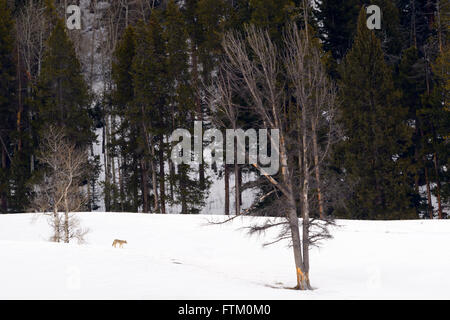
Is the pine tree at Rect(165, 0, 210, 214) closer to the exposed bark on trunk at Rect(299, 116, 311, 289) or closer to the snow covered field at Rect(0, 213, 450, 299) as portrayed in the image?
the snow covered field at Rect(0, 213, 450, 299)

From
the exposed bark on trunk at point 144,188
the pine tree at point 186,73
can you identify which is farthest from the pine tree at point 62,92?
the pine tree at point 186,73

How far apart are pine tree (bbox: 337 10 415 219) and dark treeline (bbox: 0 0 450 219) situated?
0.20 feet

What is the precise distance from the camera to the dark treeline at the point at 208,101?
25953mm

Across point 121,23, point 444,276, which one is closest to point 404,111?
point 444,276

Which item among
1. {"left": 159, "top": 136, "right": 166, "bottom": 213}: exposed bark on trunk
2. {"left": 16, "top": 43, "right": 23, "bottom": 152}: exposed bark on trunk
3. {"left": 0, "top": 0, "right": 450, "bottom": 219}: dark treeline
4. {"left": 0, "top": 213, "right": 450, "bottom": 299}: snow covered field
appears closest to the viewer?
{"left": 0, "top": 213, "right": 450, "bottom": 299}: snow covered field

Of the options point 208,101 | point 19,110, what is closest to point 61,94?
point 19,110

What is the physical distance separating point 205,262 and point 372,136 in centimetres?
1246

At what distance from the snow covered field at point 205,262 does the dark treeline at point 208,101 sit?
4.26m

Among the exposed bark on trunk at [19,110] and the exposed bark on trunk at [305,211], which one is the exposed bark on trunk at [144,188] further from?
the exposed bark on trunk at [305,211]

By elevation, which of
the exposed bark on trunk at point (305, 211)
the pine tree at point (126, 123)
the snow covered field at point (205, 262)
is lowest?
the snow covered field at point (205, 262)

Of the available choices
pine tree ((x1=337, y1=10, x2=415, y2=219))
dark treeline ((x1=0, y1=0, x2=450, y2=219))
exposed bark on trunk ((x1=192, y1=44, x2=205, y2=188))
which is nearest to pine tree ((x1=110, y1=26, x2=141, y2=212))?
dark treeline ((x1=0, y1=0, x2=450, y2=219))

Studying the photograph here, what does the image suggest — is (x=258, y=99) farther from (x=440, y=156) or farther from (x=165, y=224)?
(x=440, y=156)

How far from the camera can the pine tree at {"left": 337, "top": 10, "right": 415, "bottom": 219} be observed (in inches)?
999

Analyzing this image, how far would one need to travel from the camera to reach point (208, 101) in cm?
2506
